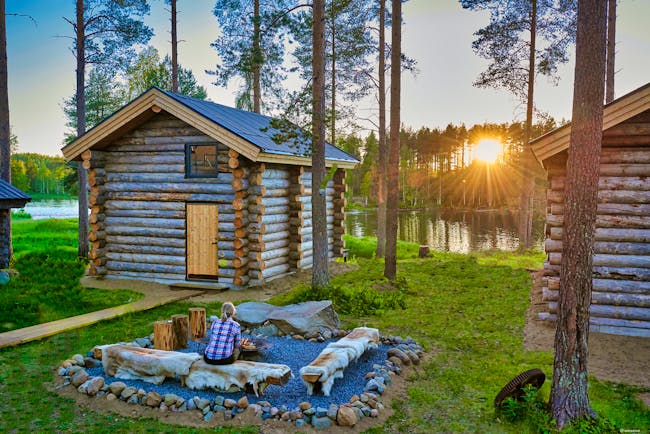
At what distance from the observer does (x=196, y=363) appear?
7.24 meters

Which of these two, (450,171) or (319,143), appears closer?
(319,143)

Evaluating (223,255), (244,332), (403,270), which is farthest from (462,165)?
(244,332)

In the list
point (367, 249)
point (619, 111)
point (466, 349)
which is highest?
point (619, 111)

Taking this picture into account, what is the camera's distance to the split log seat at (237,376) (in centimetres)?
691

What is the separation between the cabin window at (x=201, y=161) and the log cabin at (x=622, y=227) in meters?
9.44

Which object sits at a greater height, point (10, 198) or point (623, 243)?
point (10, 198)

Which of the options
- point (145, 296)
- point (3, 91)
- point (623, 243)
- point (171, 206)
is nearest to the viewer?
point (623, 243)

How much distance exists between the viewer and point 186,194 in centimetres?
1528

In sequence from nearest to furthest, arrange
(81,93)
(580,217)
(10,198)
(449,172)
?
1. (580,217)
2. (10,198)
3. (81,93)
4. (449,172)

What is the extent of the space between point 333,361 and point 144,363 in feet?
8.90

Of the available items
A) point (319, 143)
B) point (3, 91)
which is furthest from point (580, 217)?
point (3, 91)

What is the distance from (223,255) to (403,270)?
6621mm

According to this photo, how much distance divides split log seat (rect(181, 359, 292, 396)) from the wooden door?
806 cm

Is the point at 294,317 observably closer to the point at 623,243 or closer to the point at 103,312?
the point at 103,312
